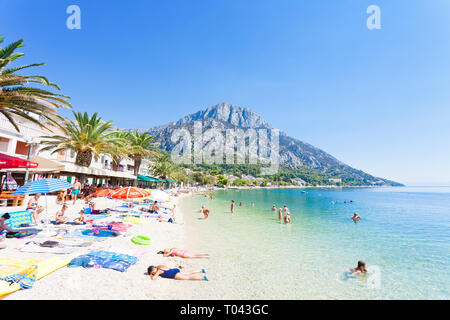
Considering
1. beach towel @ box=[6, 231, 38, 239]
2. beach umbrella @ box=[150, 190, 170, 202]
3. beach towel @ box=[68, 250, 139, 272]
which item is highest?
beach umbrella @ box=[150, 190, 170, 202]

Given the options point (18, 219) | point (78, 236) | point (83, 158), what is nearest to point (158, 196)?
point (78, 236)

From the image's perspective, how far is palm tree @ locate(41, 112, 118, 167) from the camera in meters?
20.2

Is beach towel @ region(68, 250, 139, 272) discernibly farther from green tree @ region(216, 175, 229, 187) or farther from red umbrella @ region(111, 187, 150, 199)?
green tree @ region(216, 175, 229, 187)

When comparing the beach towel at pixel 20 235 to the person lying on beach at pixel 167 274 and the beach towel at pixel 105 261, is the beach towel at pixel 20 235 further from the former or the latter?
the person lying on beach at pixel 167 274

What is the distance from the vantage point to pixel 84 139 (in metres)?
20.3

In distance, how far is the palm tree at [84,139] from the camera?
20172 mm

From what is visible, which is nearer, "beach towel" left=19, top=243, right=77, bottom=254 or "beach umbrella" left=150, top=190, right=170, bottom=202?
"beach towel" left=19, top=243, right=77, bottom=254

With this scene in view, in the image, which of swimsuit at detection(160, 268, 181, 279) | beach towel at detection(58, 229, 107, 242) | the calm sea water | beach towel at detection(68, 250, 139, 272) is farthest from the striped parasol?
the calm sea water

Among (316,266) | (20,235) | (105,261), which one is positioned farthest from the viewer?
(316,266)

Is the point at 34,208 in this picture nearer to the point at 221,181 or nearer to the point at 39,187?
the point at 39,187

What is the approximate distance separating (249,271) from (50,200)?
1702cm

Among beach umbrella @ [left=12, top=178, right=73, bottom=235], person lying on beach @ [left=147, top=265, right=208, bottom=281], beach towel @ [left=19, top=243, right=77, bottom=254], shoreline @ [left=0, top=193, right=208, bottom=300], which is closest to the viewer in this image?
shoreline @ [left=0, top=193, right=208, bottom=300]

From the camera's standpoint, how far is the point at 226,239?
12.3 metres
